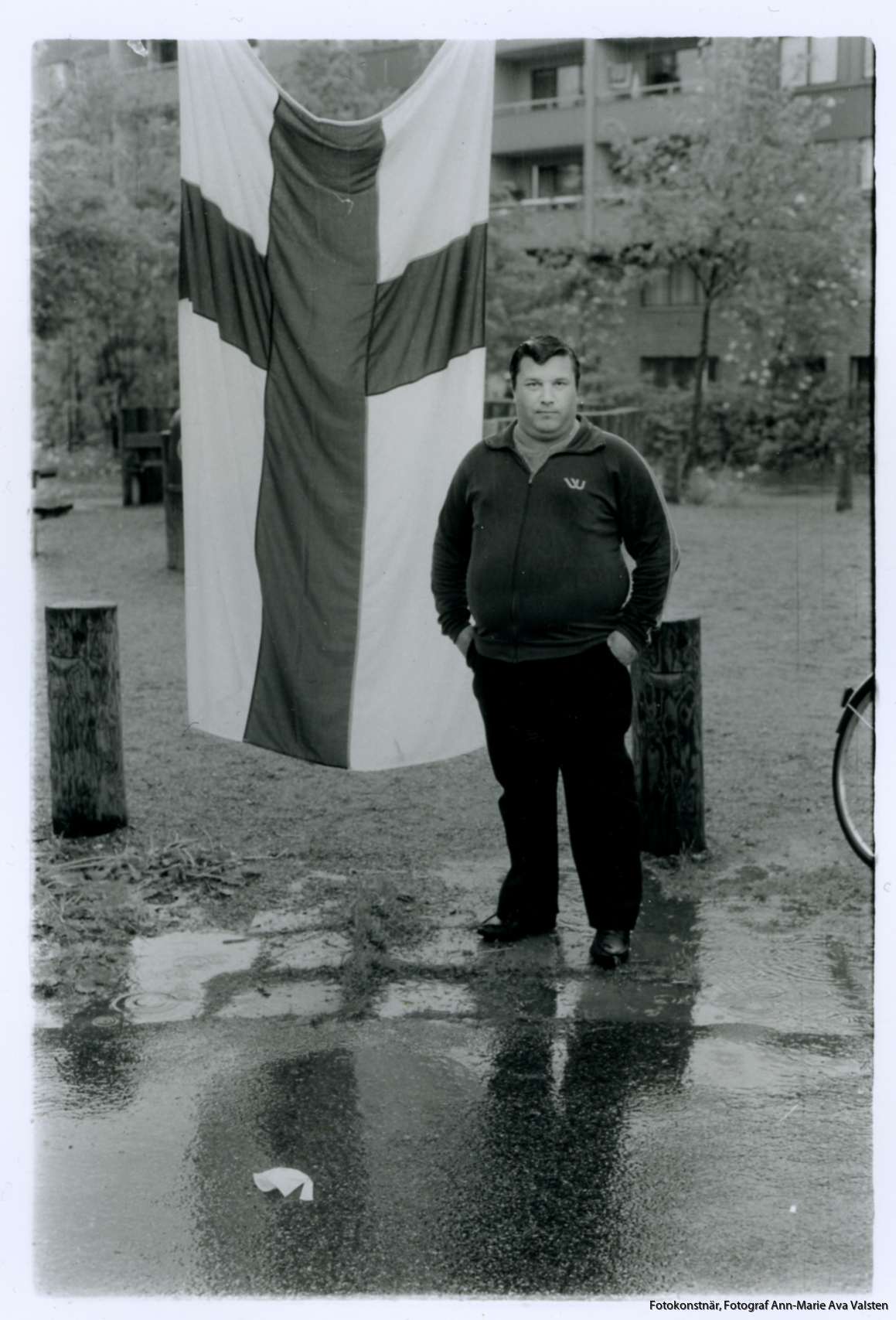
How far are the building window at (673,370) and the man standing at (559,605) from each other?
2001 cm

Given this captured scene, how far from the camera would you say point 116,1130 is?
12.3ft

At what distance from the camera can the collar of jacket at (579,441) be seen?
14.9 feet

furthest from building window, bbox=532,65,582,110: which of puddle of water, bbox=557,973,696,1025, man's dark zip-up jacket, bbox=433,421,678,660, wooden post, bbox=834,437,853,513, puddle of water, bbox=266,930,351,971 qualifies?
puddle of water, bbox=557,973,696,1025

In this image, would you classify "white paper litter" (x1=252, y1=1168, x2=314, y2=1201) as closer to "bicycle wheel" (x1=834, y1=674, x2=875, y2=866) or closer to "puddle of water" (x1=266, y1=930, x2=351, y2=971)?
"puddle of water" (x1=266, y1=930, x2=351, y2=971)

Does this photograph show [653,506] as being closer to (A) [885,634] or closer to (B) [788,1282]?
(A) [885,634]

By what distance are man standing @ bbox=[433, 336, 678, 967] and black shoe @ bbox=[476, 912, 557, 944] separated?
24 centimetres

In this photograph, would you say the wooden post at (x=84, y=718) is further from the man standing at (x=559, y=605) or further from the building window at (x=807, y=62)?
the building window at (x=807, y=62)

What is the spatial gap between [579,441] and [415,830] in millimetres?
2362

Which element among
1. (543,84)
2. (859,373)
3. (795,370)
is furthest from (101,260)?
(543,84)

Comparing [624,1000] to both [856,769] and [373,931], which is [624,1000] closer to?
[373,931]

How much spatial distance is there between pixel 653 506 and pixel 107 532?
12147mm

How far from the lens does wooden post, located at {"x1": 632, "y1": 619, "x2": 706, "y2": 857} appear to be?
5715 millimetres

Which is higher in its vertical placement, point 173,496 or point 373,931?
point 173,496

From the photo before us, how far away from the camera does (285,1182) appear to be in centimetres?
348
